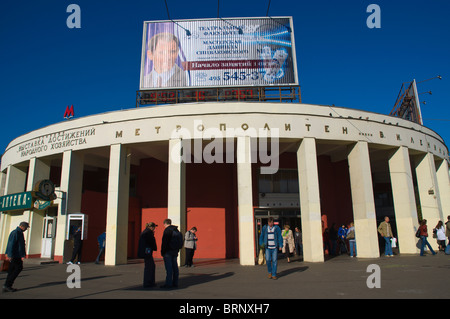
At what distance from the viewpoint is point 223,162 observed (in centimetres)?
1884

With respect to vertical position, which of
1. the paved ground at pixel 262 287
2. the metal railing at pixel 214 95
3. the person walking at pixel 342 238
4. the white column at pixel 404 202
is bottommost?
the paved ground at pixel 262 287

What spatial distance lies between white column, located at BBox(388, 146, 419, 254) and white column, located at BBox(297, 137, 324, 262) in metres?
5.05

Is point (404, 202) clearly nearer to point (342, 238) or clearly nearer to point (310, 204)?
point (342, 238)

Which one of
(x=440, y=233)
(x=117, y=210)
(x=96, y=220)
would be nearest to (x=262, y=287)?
(x=117, y=210)

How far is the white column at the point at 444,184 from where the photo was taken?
747 inches

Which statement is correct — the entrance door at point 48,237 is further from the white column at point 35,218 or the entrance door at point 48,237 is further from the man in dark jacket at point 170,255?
the man in dark jacket at point 170,255

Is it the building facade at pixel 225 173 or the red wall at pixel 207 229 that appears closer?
the building facade at pixel 225 173

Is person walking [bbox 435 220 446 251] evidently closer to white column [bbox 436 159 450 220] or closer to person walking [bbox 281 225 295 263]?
white column [bbox 436 159 450 220]

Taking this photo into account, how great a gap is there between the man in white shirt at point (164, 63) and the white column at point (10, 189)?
10.3 metres

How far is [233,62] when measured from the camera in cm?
1889

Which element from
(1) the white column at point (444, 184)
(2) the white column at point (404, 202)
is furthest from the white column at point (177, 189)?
(1) the white column at point (444, 184)

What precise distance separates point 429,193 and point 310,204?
843 cm
